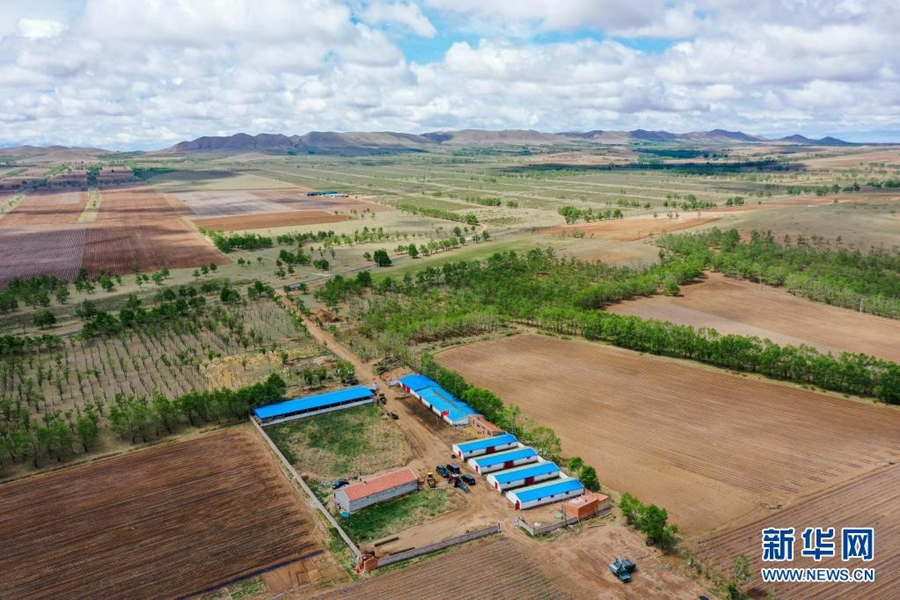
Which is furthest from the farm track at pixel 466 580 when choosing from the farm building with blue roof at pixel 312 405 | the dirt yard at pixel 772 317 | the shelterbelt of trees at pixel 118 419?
the dirt yard at pixel 772 317

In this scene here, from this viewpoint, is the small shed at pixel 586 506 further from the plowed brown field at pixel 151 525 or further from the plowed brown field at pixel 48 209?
the plowed brown field at pixel 48 209

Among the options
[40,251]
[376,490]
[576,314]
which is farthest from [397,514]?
[40,251]

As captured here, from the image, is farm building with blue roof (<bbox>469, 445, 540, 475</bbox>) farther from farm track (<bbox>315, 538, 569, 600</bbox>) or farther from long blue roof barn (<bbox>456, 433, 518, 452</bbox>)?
farm track (<bbox>315, 538, 569, 600</bbox>)

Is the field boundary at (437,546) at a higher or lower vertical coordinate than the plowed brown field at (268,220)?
lower

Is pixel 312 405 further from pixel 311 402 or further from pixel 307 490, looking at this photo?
pixel 307 490

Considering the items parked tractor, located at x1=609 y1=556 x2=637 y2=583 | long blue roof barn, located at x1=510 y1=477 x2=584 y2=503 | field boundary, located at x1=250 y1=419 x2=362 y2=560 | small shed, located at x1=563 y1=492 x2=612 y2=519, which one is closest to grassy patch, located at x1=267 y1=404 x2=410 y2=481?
field boundary, located at x1=250 y1=419 x2=362 y2=560
